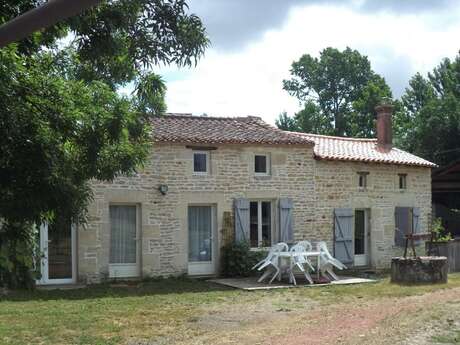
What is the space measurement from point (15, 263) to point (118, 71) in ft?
24.9

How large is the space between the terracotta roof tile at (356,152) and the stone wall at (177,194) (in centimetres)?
120

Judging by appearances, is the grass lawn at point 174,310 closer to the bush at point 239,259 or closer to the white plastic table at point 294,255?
the white plastic table at point 294,255

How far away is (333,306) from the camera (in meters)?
11.4

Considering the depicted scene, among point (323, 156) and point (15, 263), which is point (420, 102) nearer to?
point (323, 156)

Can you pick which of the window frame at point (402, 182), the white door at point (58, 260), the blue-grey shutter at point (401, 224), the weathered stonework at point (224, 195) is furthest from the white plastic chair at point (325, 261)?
the white door at point (58, 260)

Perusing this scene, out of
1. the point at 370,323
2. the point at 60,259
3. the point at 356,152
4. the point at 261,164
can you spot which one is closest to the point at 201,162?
the point at 261,164

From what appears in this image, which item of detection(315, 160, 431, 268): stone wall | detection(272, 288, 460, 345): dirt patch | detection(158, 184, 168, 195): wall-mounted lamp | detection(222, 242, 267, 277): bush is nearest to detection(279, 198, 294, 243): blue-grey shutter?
detection(315, 160, 431, 268): stone wall

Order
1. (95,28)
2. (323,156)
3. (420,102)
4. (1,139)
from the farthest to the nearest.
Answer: (420,102) < (323,156) < (95,28) < (1,139)

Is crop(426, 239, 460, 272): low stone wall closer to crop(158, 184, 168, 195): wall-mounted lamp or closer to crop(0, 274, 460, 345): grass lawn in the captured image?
crop(0, 274, 460, 345): grass lawn

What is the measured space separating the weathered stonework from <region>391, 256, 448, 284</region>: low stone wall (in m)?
3.09

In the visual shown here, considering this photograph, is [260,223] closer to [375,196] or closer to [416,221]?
[375,196]

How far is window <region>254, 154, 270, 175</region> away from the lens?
1677cm

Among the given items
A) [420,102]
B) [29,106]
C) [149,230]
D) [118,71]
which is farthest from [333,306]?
[420,102]

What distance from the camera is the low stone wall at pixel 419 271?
14555 mm
